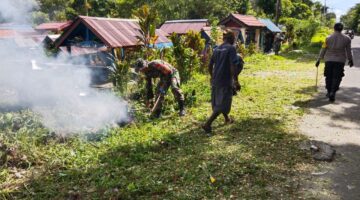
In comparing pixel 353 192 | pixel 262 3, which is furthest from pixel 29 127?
pixel 262 3

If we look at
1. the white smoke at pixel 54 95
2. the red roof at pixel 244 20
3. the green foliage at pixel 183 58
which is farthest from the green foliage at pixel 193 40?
the red roof at pixel 244 20

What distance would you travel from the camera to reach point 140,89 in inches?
379

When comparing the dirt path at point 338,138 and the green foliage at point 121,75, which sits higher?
the green foliage at point 121,75

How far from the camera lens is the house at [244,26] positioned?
74.1ft

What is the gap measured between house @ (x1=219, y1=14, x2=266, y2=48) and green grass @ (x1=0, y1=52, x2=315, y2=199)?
49.9 feet

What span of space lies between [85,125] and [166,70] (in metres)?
2.07

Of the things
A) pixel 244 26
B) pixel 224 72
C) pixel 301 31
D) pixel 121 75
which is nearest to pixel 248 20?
pixel 244 26

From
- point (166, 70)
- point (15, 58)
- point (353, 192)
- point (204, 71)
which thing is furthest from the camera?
point (204, 71)

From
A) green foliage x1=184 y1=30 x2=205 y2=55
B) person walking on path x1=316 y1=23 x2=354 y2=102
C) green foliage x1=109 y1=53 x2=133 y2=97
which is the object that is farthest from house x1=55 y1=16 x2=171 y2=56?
person walking on path x1=316 y1=23 x2=354 y2=102

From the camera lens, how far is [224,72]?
251 inches

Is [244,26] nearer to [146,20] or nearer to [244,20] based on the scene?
[244,20]

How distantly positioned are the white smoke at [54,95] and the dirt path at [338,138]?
13.0ft

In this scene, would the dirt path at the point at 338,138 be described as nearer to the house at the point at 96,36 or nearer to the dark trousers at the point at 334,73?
the dark trousers at the point at 334,73

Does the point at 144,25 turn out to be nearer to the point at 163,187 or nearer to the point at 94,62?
the point at 94,62
